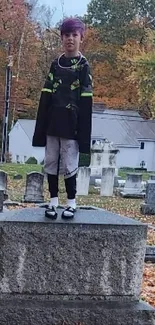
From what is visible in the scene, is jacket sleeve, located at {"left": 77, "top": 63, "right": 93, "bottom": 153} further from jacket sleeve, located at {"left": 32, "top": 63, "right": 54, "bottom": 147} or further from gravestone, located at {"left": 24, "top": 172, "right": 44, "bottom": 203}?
gravestone, located at {"left": 24, "top": 172, "right": 44, "bottom": 203}

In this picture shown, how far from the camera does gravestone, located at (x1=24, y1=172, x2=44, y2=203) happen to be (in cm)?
1888

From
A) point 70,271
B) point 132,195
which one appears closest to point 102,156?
point 132,195

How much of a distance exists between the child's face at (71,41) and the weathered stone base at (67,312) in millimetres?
1954

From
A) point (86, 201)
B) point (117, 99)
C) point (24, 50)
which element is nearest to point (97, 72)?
point (117, 99)

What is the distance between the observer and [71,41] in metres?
5.43

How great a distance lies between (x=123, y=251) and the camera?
16.9 feet

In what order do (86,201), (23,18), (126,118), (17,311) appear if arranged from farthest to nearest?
(126,118)
(23,18)
(86,201)
(17,311)

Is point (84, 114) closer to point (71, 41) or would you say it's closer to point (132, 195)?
point (71, 41)

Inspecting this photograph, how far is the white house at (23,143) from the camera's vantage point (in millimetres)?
52844

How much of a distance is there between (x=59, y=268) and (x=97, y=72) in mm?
46706

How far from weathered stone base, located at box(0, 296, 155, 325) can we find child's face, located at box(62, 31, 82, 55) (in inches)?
76.9

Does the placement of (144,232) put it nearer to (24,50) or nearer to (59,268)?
(59,268)

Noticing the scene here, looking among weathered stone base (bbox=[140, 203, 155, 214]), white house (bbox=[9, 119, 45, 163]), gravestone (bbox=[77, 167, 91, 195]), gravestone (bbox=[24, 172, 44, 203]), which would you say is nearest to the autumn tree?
white house (bbox=[9, 119, 45, 163])

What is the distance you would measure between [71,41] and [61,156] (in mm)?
917
